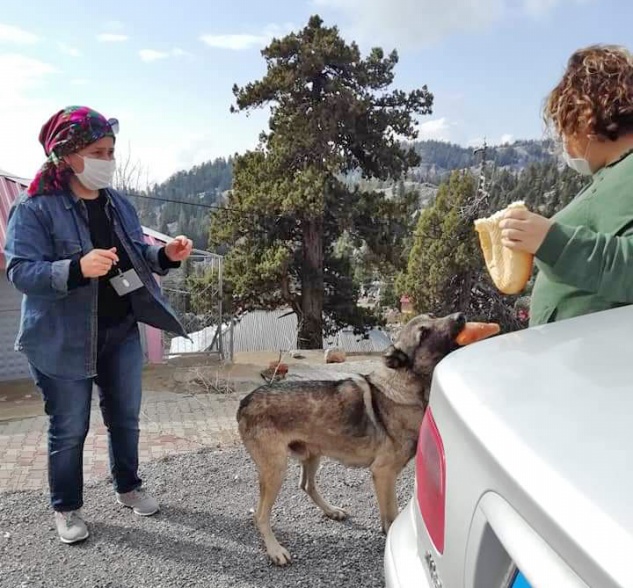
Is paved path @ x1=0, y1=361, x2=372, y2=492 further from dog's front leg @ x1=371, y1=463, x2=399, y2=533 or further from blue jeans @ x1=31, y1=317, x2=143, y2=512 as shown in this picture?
dog's front leg @ x1=371, y1=463, x2=399, y2=533

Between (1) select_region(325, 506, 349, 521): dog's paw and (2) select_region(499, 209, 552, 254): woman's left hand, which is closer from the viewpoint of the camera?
(2) select_region(499, 209, 552, 254): woman's left hand

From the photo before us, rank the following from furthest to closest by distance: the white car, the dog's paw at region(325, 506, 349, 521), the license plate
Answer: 1. the dog's paw at region(325, 506, 349, 521)
2. the license plate
3. the white car

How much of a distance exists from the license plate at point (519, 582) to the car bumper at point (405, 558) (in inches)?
19.1

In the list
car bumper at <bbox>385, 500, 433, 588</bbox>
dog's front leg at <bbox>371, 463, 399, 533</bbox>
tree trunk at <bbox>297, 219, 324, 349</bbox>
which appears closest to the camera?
car bumper at <bbox>385, 500, 433, 588</bbox>

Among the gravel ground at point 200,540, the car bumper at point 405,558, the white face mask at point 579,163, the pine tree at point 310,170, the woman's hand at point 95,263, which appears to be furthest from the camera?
the pine tree at point 310,170

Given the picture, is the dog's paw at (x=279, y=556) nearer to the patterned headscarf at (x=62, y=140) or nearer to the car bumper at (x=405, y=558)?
the car bumper at (x=405, y=558)

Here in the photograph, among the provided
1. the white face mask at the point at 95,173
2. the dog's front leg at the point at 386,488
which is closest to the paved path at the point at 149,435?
the dog's front leg at the point at 386,488

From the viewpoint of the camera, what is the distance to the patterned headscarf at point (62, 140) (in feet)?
10.6

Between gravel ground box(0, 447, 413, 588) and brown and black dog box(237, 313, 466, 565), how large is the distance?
8.2 inches

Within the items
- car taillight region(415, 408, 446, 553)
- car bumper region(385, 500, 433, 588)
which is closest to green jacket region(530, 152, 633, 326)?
car taillight region(415, 408, 446, 553)

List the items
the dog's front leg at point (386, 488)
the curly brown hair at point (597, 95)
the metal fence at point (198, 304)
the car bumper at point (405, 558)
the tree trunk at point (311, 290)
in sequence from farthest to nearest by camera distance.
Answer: the tree trunk at point (311, 290), the metal fence at point (198, 304), the dog's front leg at point (386, 488), the curly brown hair at point (597, 95), the car bumper at point (405, 558)

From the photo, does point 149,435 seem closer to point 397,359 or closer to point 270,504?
point 270,504

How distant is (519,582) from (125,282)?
278 centimetres

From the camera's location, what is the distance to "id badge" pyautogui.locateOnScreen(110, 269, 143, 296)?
3.39m
